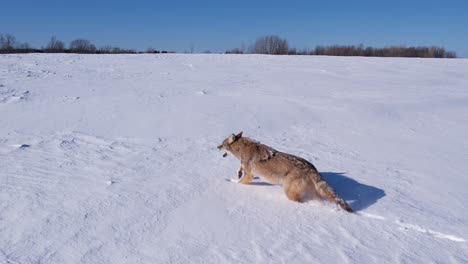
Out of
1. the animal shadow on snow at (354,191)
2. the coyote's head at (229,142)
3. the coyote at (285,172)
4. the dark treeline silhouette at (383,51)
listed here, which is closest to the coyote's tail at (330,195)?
the coyote at (285,172)

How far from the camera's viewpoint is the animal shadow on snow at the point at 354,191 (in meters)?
4.37

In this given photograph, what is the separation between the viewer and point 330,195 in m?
4.17

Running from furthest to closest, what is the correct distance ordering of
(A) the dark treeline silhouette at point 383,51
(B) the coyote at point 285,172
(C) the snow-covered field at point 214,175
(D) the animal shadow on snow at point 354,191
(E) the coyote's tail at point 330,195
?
(A) the dark treeline silhouette at point 383,51
(D) the animal shadow on snow at point 354,191
(B) the coyote at point 285,172
(E) the coyote's tail at point 330,195
(C) the snow-covered field at point 214,175

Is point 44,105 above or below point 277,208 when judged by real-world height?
above

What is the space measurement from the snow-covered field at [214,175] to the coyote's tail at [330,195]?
0.09 meters

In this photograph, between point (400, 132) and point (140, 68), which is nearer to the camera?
point (400, 132)

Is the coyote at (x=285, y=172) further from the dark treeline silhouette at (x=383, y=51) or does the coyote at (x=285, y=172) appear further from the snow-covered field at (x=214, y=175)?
the dark treeline silhouette at (x=383, y=51)

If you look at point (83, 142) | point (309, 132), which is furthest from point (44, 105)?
point (309, 132)

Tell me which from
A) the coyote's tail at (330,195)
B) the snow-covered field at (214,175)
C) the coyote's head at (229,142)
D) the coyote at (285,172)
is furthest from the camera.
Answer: the coyote's head at (229,142)

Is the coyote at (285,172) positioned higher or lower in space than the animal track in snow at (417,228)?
higher

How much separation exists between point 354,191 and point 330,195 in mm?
685

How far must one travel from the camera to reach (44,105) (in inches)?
340

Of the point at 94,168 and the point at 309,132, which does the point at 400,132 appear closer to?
the point at 309,132

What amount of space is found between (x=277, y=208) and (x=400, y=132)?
4.60 metres
